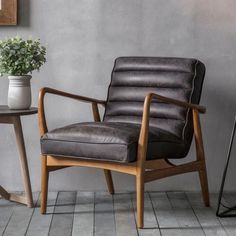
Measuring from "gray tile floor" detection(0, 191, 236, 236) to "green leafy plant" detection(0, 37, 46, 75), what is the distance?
732 millimetres

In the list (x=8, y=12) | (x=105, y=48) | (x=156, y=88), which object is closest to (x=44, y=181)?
(x=156, y=88)

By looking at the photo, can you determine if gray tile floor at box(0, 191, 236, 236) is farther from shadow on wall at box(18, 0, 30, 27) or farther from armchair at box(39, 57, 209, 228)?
shadow on wall at box(18, 0, 30, 27)

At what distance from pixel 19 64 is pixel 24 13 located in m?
0.57

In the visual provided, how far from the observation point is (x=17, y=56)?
273 cm

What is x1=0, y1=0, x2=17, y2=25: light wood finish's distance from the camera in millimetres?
3146

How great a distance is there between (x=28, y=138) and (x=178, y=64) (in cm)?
102

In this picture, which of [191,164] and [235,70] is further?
[235,70]

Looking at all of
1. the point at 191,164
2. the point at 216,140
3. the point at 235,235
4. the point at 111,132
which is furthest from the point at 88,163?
the point at 216,140

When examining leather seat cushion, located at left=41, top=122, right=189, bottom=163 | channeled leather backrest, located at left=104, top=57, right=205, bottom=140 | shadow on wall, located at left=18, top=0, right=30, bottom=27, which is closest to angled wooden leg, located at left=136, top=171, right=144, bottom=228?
leather seat cushion, located at left=41, top=122, right=189, bottom=163

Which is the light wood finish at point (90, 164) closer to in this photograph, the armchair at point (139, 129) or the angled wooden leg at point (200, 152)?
the armchair at point (139, 129)

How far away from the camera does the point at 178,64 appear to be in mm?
2934

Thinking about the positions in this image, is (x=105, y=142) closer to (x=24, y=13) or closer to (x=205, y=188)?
(x=205, y=188)

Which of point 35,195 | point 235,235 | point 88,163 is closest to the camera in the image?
point 235,235

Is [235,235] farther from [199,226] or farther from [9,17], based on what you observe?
[9,17]
